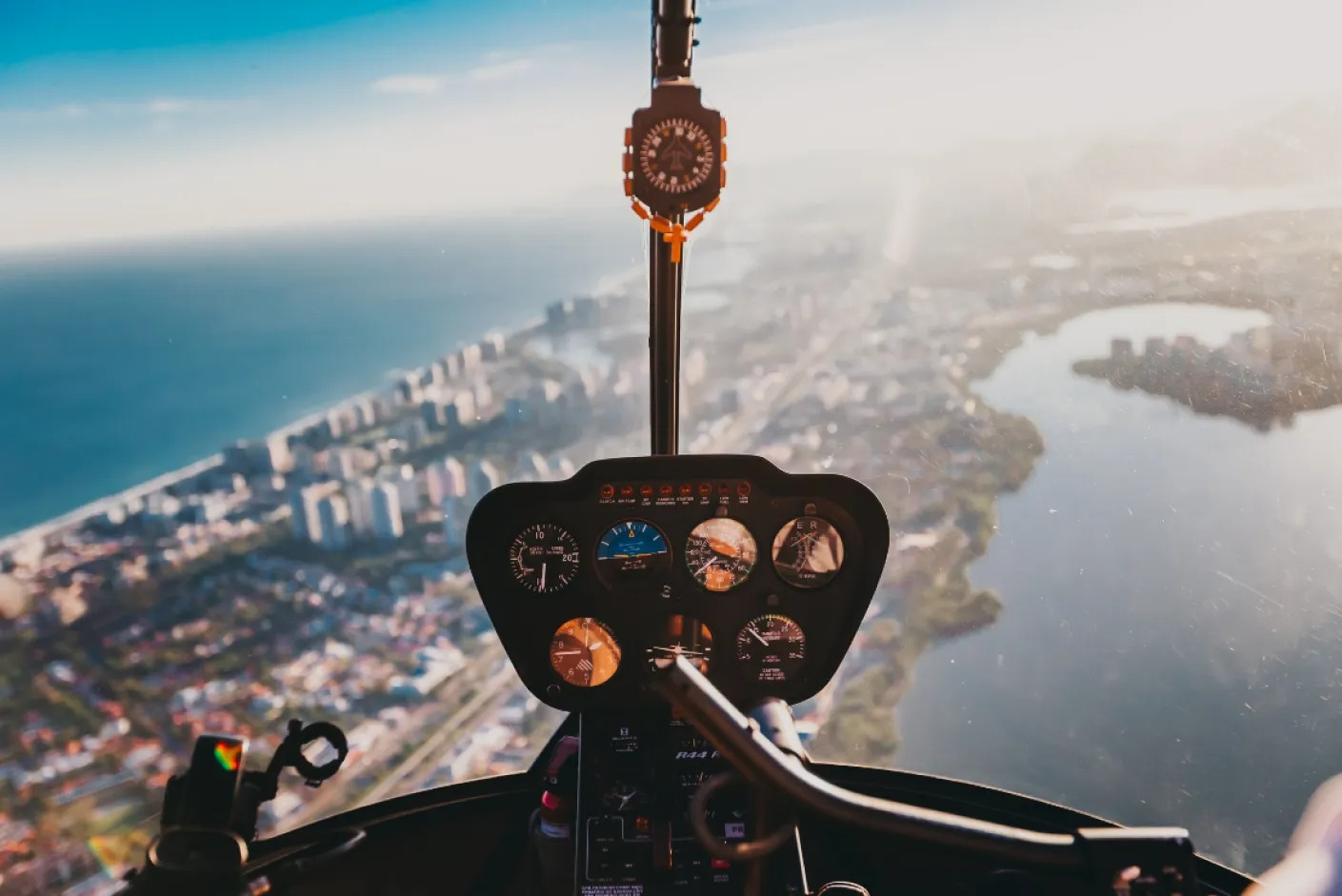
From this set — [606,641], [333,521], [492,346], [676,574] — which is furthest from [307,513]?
[676,574]

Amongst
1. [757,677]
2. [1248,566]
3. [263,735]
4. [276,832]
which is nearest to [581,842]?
[757,677]

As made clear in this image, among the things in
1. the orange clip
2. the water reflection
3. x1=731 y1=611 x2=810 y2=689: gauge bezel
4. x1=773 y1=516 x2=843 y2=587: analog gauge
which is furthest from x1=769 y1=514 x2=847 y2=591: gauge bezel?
the orange clip

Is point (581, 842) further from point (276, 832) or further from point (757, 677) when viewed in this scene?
point (276, 832)

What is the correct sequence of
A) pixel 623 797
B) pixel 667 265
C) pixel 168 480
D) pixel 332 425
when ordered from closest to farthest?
pixel 623 797
pixel 667 265
pixel 168 480
pixel 332 425

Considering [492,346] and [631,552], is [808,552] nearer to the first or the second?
[631,552]

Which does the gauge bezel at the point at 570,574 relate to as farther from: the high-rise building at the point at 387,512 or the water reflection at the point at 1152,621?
the water reflection at the point at 1152,621

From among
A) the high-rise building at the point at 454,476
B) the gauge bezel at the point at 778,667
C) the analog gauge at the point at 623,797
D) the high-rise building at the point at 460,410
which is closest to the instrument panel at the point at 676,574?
the gauge bezel at the point at 778,667

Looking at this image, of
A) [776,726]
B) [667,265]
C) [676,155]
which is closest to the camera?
[776,726]
